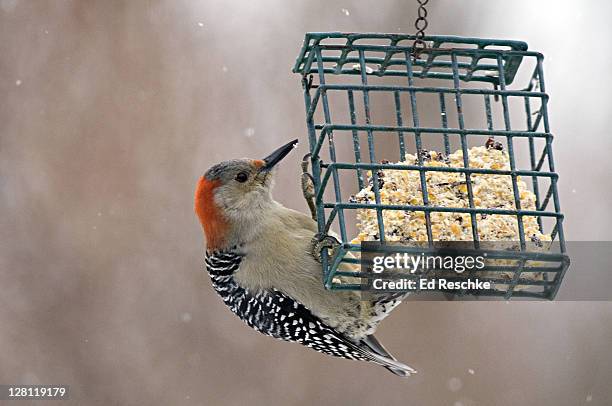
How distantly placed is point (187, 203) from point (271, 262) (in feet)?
13.0

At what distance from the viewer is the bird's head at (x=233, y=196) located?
426cm

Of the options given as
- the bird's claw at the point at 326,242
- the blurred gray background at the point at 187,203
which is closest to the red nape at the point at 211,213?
the bird's claw at the point at 326,242

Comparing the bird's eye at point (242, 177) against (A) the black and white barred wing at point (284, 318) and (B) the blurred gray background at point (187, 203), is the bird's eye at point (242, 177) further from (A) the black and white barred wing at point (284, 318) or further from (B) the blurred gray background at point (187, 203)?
(B) the blurred gray background at point (187, 203)

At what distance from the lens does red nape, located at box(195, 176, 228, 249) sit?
4270 mm

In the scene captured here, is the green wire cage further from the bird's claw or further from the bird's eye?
the bird's eye

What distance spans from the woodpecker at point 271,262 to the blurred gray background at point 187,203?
370 centimetres

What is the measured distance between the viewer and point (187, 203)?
813cm

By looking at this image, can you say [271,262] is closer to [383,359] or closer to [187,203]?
[383,359]

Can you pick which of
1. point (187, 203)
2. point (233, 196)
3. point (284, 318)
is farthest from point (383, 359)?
point (187, 203)

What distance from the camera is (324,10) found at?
8.80m

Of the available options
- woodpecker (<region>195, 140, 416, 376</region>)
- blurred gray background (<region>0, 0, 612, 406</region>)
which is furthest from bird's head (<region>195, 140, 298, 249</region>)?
blurred gray background (<region>0, 0, 612, 406</region>)

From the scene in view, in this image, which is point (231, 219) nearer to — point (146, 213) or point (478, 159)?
point (478, 159)

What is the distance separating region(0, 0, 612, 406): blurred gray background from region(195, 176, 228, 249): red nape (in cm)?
371

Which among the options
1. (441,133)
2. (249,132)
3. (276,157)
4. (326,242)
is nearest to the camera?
(441,133)
